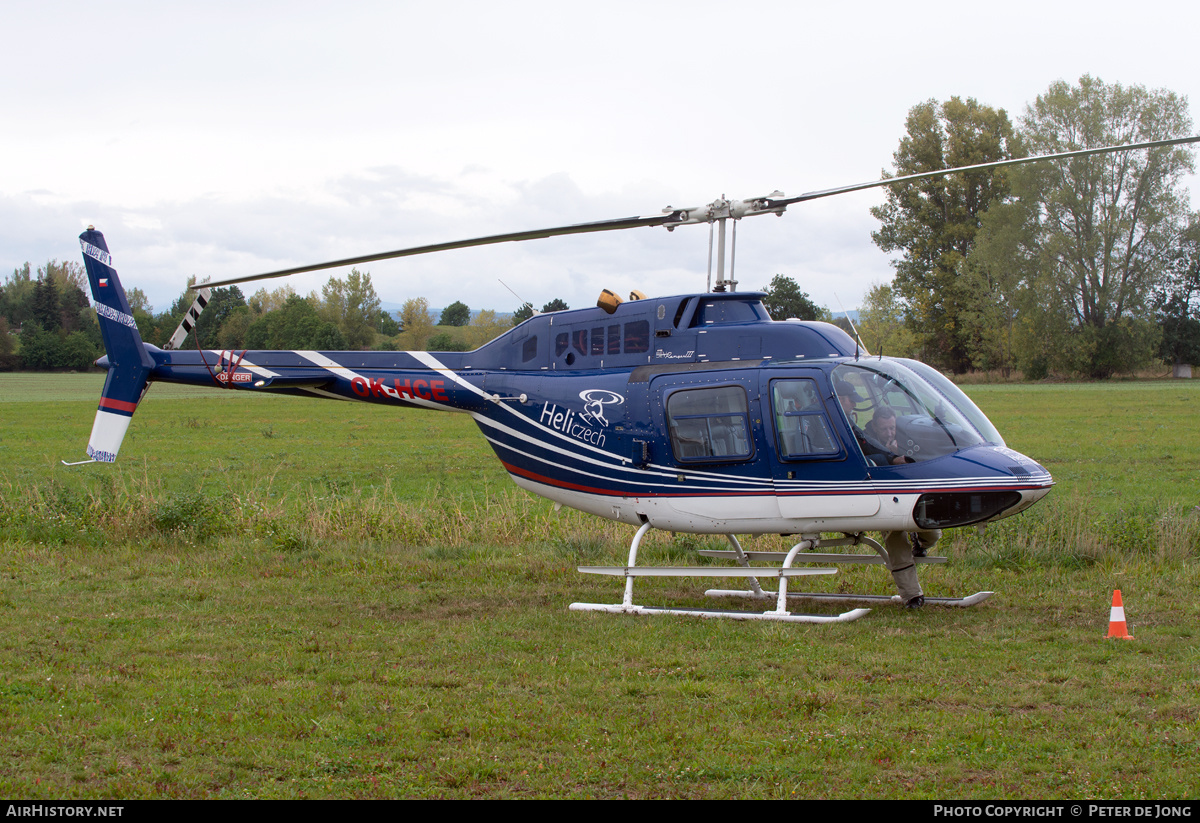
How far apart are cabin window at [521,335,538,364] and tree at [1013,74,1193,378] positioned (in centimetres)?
6351

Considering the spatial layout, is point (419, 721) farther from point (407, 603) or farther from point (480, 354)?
point (480, 354)

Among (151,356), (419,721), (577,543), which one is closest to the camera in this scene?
(419,721)

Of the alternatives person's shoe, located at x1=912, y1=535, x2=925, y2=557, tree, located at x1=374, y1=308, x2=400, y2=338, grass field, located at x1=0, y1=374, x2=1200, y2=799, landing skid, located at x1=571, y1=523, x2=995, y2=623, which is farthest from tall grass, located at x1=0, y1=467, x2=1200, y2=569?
tree, located at x1=374, y1=308, x2=400, y2=338

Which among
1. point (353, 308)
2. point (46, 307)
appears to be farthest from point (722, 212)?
point (46, 307)

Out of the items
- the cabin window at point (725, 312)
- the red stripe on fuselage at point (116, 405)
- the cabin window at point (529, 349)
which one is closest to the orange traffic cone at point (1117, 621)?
the cabin window at point (725, 312)

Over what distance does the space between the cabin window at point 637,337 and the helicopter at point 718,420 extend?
2 centimetres

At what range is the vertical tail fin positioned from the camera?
1298cm

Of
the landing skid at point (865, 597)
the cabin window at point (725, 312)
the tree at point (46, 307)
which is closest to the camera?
the landing skid at point (865, 597)

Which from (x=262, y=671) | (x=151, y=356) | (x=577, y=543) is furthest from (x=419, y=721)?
(x=151, y=356)

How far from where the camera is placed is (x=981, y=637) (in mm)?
9133

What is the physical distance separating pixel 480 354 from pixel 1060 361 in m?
69.0

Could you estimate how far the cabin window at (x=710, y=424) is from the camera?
1033 cm

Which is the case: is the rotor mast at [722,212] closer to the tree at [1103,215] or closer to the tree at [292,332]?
the tree at [292,332]

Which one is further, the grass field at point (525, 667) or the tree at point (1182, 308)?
the tree at point (1182, 308)
